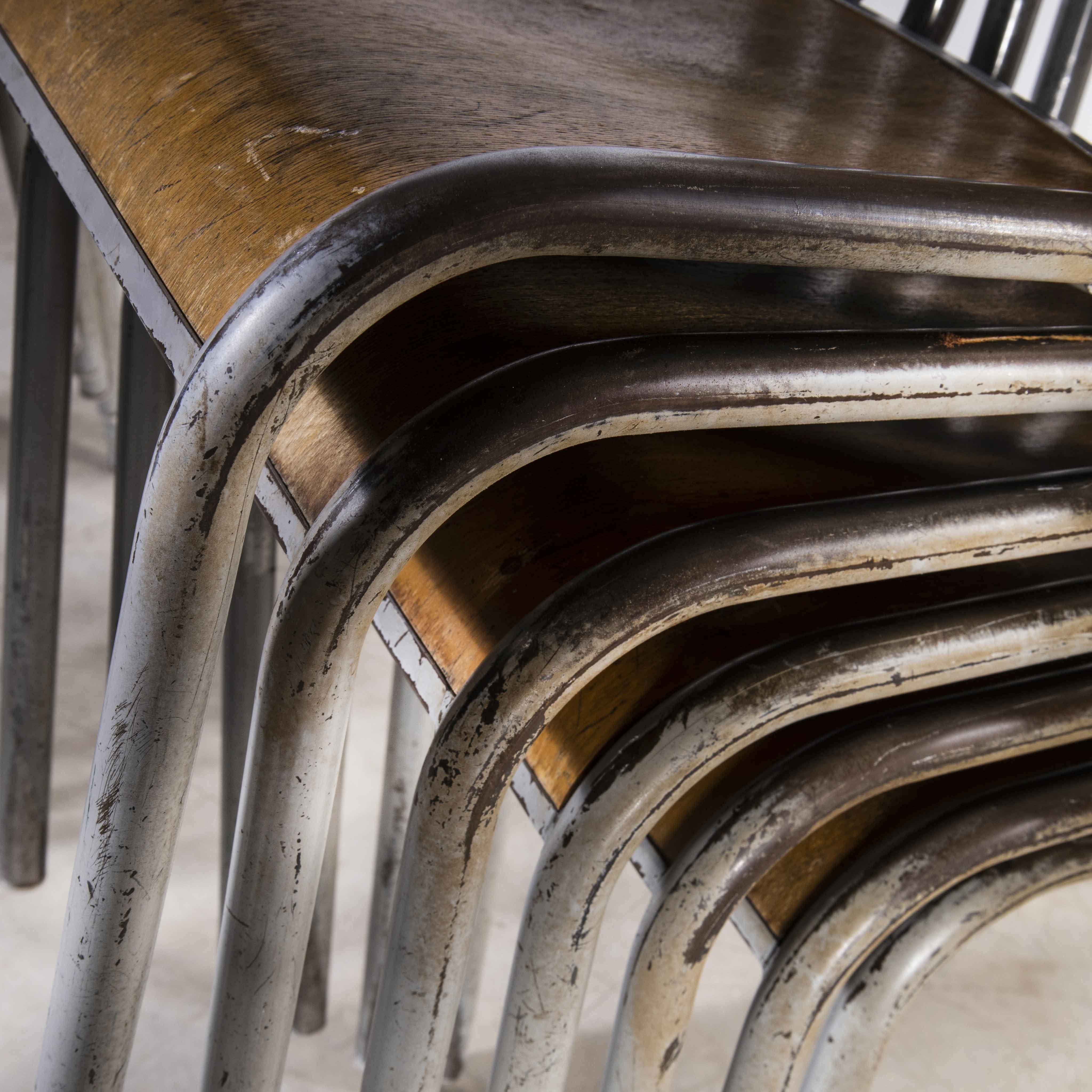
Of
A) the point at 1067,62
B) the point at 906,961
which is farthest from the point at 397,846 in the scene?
the point at 1067,62

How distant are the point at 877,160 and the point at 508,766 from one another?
19 cm

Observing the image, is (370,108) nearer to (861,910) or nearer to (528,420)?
(528,420)

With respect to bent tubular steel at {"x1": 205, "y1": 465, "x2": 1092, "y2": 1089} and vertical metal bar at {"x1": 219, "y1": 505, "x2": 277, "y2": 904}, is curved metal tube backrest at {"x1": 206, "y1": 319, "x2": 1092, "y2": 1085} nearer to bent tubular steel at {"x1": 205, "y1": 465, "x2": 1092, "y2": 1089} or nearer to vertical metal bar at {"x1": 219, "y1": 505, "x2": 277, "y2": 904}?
bent tubular steel at {"x1": 205, "y1": 465, "x2": 1092, "y2": 1089}

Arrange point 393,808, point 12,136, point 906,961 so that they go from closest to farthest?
point 906,961
point 393,808
point 12,136

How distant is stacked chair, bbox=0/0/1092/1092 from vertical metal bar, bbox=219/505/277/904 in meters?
0.27

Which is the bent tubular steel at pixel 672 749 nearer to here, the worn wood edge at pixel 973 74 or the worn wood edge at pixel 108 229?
the worn wood edge at pixel 108 229

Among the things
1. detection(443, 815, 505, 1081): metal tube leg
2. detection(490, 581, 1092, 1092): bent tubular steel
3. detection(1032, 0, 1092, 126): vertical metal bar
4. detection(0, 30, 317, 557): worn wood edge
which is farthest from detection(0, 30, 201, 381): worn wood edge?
detection(1032, 0, 1092, 126): vertical metal bar

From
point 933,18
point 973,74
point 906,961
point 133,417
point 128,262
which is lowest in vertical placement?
point 906,961

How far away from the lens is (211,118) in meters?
0.29

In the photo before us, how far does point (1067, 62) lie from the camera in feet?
2.31

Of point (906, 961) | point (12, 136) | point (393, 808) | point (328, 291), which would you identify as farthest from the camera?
point (12, 136)

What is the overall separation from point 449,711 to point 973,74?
0.42 meters

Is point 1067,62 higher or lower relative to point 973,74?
higher

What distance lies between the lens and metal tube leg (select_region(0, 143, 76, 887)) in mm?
592
